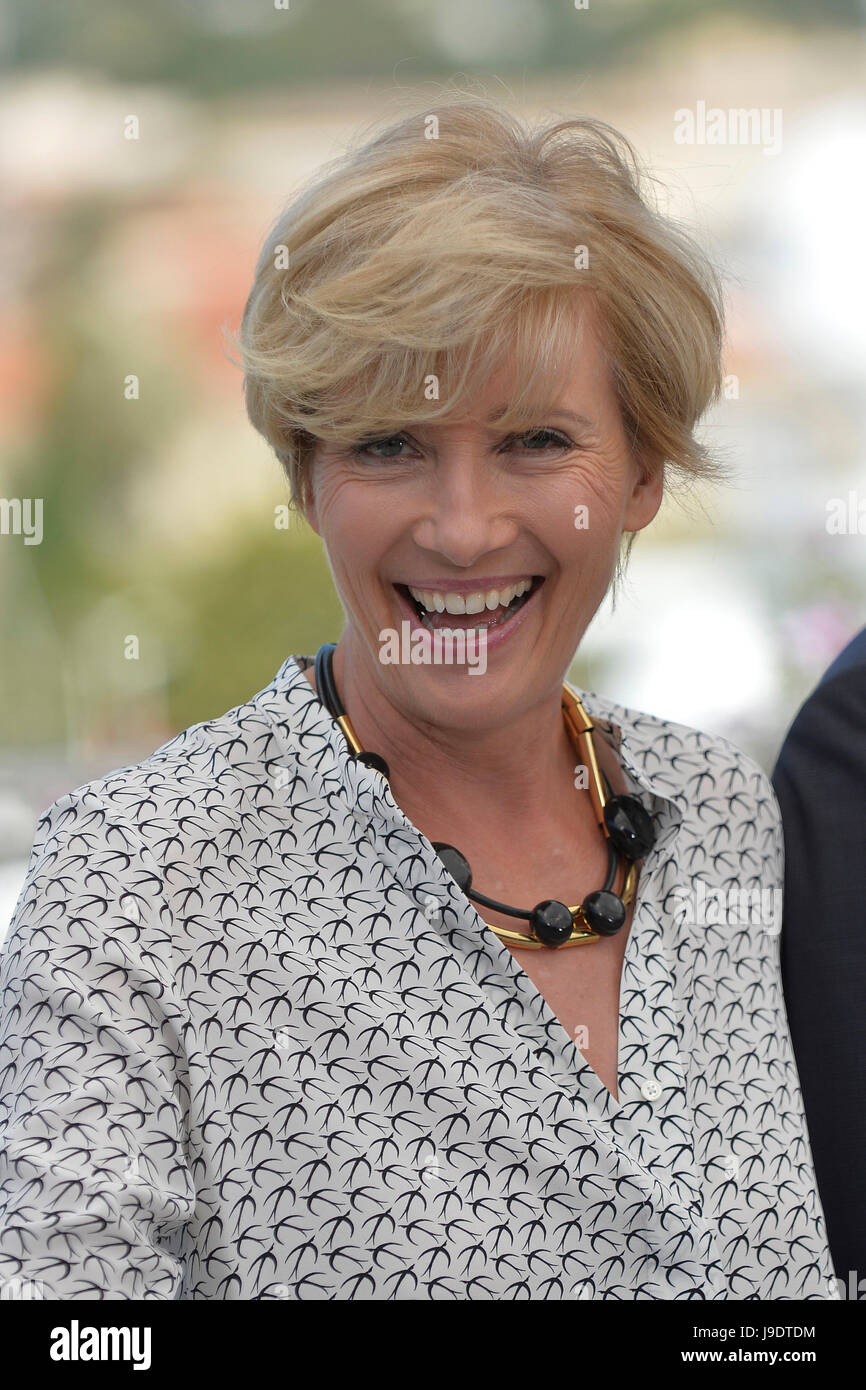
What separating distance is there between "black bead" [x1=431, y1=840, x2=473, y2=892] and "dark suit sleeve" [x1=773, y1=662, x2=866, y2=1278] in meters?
0.43

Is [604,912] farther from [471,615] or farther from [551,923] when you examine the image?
[471,615]

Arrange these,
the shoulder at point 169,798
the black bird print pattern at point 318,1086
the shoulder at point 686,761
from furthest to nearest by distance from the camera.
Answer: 1. the shoulder at point 686,761
2. the shoulder at point 169,798
3. the black bird print pattern at point 318,1086

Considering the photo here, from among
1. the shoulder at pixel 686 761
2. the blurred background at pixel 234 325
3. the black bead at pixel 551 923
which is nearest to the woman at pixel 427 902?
the black bead at pixel 551 923

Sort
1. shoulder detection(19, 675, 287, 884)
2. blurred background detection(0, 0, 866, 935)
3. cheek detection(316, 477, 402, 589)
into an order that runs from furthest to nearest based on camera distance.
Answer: blurred background detection(0, 0, 866, 935)
cheek detection(316, 477, 402, 589)
shoulder detection(19, 675, 287, 884)

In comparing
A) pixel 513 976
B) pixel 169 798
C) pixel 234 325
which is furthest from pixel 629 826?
pixel 234 325

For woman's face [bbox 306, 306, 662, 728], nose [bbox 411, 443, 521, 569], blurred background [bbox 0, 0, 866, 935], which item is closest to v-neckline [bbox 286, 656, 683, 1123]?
woman's face [bbox 306, 306, 662, 728]

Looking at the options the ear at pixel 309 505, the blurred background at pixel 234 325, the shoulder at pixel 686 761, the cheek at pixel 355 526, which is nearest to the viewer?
the cheek at pixel 355 526

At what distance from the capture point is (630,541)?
1491 mm

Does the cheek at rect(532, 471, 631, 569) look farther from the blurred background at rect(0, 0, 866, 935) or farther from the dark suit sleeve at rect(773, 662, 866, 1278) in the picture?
the blurred background at rect(0, 0, 866, 935)

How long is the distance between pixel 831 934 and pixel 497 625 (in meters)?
0.51

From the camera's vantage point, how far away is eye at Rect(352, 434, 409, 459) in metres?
1.21

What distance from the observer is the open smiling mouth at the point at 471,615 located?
127cm

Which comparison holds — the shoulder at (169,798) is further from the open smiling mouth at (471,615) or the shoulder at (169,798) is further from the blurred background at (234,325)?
the blurred background at (234,325)
